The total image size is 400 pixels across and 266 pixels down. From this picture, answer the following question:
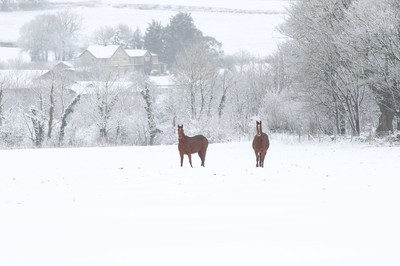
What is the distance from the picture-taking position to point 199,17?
17675cm

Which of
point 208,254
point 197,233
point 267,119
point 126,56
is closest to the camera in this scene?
point 208,254

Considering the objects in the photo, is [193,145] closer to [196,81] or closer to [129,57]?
[196,81]

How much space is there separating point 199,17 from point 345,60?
13831cm

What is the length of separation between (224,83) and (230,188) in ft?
243

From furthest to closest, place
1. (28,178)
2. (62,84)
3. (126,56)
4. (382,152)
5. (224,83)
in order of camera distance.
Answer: (126,56) → (224,83) → (62,84) → (382,152) → (28,178)

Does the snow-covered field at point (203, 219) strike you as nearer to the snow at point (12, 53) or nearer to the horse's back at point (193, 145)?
the horse's back at point (193, 145)

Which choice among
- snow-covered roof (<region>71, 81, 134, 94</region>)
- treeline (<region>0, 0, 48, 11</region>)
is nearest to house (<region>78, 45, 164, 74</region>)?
snow-covered roof (<region>71, 81, 134, 94</region>)

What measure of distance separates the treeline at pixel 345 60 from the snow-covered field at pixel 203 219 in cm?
1872

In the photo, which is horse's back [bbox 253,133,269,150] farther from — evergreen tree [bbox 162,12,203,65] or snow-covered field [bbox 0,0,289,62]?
snow-covered field [bbox 0,0,289,62]

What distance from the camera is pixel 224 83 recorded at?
90.1 metres

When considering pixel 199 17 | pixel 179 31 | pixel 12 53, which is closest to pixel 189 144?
pixel 179 31

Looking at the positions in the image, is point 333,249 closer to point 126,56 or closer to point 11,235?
point 11,235

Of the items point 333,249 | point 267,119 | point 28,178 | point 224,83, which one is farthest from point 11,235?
point 224,83

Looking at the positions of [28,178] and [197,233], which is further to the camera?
[28,178]
